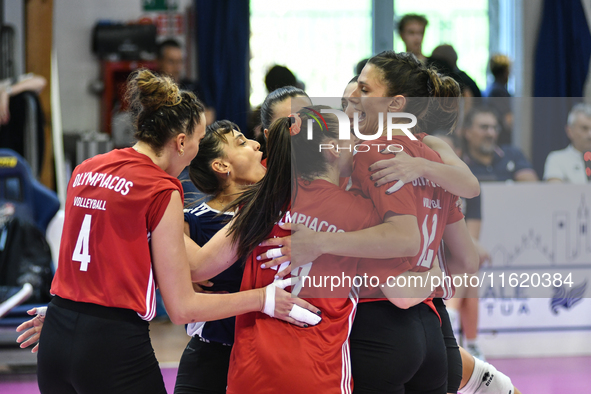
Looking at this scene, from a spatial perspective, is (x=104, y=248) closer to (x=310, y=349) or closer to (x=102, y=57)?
(x=310, y=349)

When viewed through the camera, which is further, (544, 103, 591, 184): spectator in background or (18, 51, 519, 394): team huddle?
(544, 103, 591, 184): spectator in background

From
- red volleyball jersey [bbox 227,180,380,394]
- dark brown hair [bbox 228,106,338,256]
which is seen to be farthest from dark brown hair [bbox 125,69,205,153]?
red volleyball jersey [bbox 227,180,380,394]

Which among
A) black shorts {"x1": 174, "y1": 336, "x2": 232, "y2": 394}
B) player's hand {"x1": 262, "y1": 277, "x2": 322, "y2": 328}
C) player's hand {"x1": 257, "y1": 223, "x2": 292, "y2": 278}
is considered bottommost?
black shorts {"x1": 174, "y1": 336, "x2": 232, "y2": 394}

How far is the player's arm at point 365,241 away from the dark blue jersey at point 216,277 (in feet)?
1.15

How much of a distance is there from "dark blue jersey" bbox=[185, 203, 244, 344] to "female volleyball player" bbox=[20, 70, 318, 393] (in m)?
0.28

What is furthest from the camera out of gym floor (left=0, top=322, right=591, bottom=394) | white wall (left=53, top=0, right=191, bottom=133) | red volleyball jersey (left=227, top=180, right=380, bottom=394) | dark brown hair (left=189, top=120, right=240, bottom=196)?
white wall (left=53, top=0, right=191, bottom=133)

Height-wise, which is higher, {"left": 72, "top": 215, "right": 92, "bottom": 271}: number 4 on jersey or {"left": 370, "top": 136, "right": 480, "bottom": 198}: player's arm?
{"left": 370, "top": 136, "right": 480, "bottom": 198}: player's arm

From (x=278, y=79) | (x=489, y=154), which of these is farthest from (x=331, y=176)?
(x=278, y=79)

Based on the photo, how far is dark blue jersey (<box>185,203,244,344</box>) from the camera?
192 centimetres

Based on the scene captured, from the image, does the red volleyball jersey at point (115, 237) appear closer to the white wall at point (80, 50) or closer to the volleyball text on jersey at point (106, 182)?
the volleyball text on jersey at point (106, 182)

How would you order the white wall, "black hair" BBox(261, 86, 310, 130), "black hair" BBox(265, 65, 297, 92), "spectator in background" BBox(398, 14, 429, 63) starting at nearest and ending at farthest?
"black hair" BBox(261, 86, 310, 130) < "black hair" BBox(265, 65, 297, 92) < "spectator in background" BBox(398, 14, 429, 63) < the white wall

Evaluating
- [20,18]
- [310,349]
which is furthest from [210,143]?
[20,18]

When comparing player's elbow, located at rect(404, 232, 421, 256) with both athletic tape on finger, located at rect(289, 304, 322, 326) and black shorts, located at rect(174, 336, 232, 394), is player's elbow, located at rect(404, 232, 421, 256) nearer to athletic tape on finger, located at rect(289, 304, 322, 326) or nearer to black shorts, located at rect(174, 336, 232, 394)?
athletic tape on finger, located at rect(289, 304, 322, 326)

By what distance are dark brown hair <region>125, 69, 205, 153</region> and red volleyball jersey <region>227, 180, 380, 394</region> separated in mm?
400
